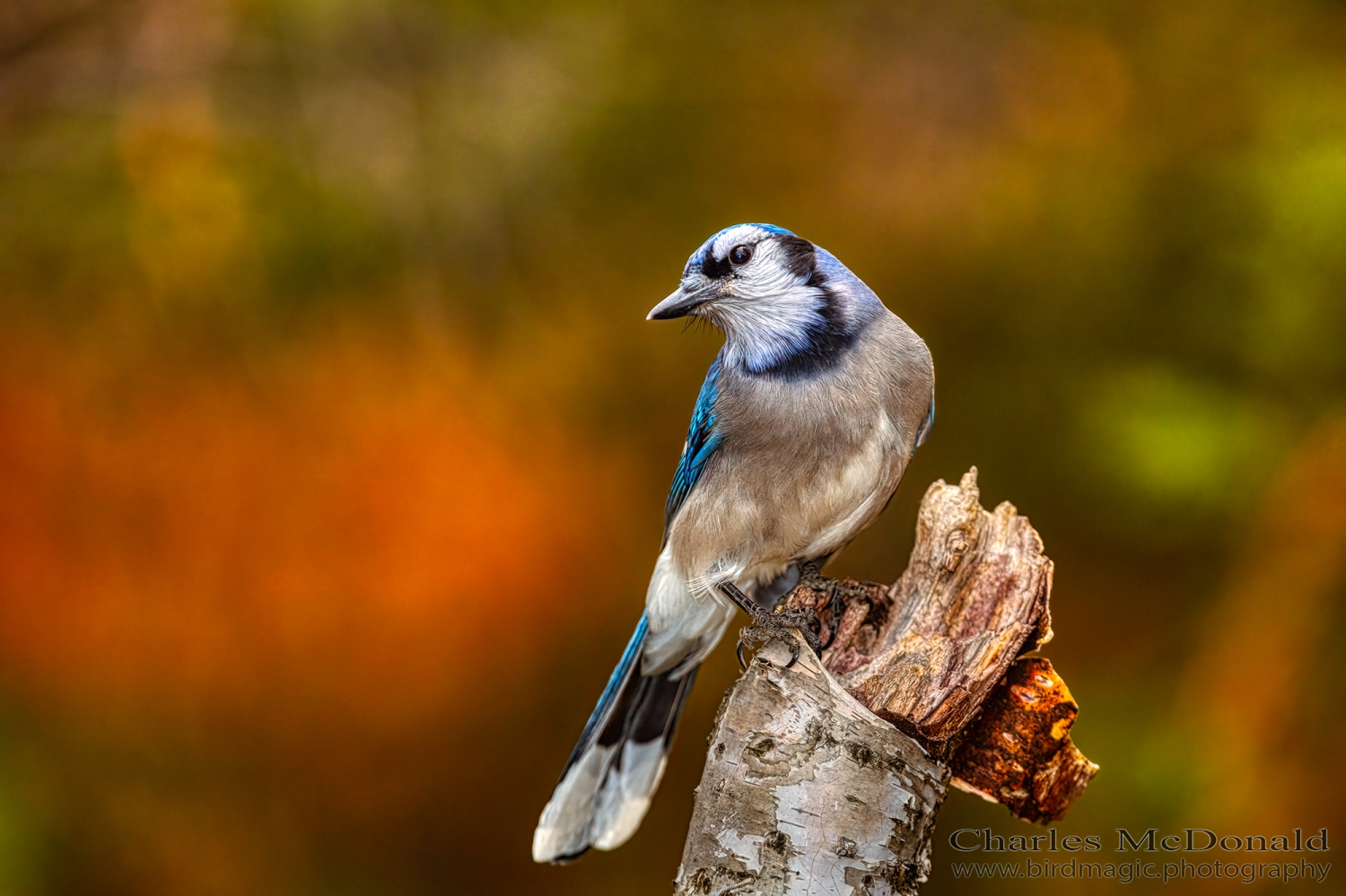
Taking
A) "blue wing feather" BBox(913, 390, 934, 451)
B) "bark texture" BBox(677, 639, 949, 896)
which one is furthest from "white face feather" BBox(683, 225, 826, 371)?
"bark texture" BBox(677, 639, 949, 896)

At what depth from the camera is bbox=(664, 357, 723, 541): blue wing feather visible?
243cm

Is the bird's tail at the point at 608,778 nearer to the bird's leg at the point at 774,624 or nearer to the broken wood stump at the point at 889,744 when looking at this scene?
the bird's leg at the point at 774,624

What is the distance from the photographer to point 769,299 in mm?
2318

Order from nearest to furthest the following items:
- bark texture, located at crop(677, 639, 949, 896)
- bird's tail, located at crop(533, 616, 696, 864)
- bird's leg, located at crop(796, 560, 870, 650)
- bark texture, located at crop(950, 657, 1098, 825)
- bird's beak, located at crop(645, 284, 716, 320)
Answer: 1. bark texture, located at crop(677, 639, 949, 896)
2. bark texture, located at crop(950, 657, 1098, 825)
3. bird's beak, located at crop(645, 284, 716, 320)
4. bird's leg, located at crop(796, 560, 870, 650)
5. bird's tail, located at crop(533, 616, 696, 864)

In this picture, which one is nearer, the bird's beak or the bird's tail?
the bird's beak

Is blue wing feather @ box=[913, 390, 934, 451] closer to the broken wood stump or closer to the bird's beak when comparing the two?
the broken wood stump

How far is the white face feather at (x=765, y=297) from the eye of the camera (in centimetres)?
231

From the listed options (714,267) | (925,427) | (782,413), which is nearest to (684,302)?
(714,267)

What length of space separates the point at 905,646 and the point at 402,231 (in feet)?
7.74

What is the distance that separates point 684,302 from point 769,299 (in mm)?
186

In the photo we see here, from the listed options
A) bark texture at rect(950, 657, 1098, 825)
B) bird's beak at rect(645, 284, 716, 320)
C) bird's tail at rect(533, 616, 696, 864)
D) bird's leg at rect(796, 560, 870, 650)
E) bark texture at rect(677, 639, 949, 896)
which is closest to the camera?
bark texture at rect(677, 639, 949, 896)

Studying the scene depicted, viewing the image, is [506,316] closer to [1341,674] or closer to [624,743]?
[624,743]

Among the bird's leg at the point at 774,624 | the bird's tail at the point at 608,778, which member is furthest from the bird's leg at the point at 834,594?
the bird's tail at the point at 608,778

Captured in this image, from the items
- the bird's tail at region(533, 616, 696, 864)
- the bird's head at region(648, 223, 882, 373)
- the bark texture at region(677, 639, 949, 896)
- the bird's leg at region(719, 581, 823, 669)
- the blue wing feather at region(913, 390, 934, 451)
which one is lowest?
the bird's tail at region(533, 616, 696, 864)
